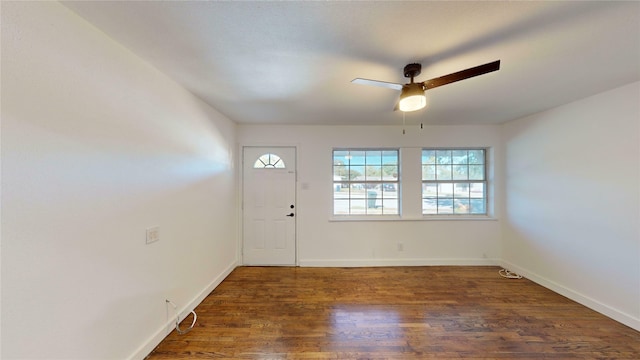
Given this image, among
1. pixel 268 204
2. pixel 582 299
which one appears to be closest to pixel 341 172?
pixel 268 204

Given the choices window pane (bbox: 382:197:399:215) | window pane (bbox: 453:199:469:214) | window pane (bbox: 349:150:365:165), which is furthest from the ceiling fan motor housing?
window pane (bbox: 453:199:469:214)

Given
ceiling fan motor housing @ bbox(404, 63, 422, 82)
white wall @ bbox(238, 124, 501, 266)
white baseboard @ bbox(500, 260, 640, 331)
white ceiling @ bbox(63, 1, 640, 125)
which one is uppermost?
white ceiling @ bbox(63, 1, 640, 125)

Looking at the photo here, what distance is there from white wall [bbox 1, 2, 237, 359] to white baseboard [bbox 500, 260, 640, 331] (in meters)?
4.35

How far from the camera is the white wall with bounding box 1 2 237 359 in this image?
1.03 m

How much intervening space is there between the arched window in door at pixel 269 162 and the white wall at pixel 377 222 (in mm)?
236

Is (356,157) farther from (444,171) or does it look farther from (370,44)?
(370,44)

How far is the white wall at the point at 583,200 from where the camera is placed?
218 cm

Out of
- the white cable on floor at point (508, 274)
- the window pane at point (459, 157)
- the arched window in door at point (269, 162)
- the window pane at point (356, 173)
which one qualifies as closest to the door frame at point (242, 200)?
the arched window in door at point (269, 162)

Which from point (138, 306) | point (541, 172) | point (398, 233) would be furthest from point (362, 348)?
point (541, 172)

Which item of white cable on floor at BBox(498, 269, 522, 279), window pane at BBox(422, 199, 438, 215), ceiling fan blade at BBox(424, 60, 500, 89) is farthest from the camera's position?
window pane at BBox(422, 199, 438, 215)

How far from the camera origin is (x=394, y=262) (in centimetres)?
364

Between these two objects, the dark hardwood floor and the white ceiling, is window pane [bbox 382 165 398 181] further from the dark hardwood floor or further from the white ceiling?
A: the dark hardwood floor

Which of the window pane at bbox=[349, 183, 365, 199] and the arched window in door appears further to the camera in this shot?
the window pane at bbox=[349, 183, 365, 199]

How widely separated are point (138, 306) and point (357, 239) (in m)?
2.83
